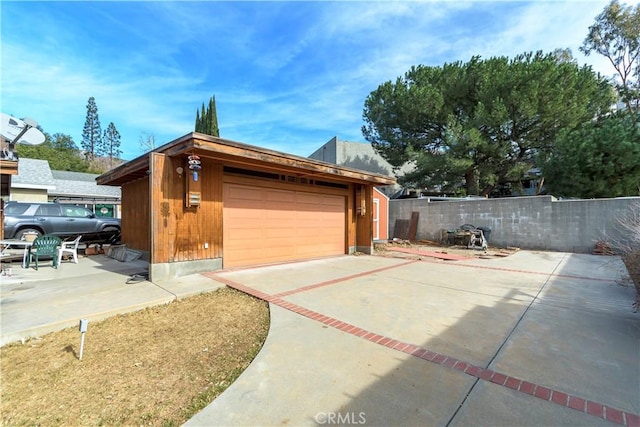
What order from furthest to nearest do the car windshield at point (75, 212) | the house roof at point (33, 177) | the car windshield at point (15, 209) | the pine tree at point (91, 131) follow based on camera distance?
1. the pine tree at point (91, 131)
2. the house roof at point (33, 177)
3. the car windshield at point (75, 212)
4. the car windshield at point (15, 209)

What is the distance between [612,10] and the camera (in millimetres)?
20016

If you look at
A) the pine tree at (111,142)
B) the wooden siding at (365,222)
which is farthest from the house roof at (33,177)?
the pine tree at (111,142)

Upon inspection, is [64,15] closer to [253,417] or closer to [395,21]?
[395,21]

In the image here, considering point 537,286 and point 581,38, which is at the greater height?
point 581,38

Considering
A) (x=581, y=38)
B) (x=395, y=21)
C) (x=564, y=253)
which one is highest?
(x=581, y=38)

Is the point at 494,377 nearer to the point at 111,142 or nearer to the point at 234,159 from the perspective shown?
the point at 234,159

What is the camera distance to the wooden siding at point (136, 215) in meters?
7.40

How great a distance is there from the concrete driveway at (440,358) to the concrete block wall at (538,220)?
6098 millimetres

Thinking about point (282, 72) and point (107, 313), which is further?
point (282, 72)

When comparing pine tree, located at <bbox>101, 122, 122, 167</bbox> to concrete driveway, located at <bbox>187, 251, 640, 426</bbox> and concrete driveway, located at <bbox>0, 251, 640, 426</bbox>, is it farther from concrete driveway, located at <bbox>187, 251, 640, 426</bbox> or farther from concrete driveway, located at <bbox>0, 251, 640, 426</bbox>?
concrete driveway, located at <bbox>187, 251, 640, 426</bbox>

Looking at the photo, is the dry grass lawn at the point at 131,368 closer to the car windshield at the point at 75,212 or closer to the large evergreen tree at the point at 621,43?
the car windshield at the point at 75,212

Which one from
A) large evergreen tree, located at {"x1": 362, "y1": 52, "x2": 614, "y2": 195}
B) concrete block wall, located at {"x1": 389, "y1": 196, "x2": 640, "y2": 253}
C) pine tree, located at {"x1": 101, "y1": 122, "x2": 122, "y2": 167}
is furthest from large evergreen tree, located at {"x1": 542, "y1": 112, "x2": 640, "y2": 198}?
pine tree, located at {"x1": 101, "y1": 122, "x2": 122, "y2": 167}

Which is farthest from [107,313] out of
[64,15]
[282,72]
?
[282,72]

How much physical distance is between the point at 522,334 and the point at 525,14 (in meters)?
8.27
